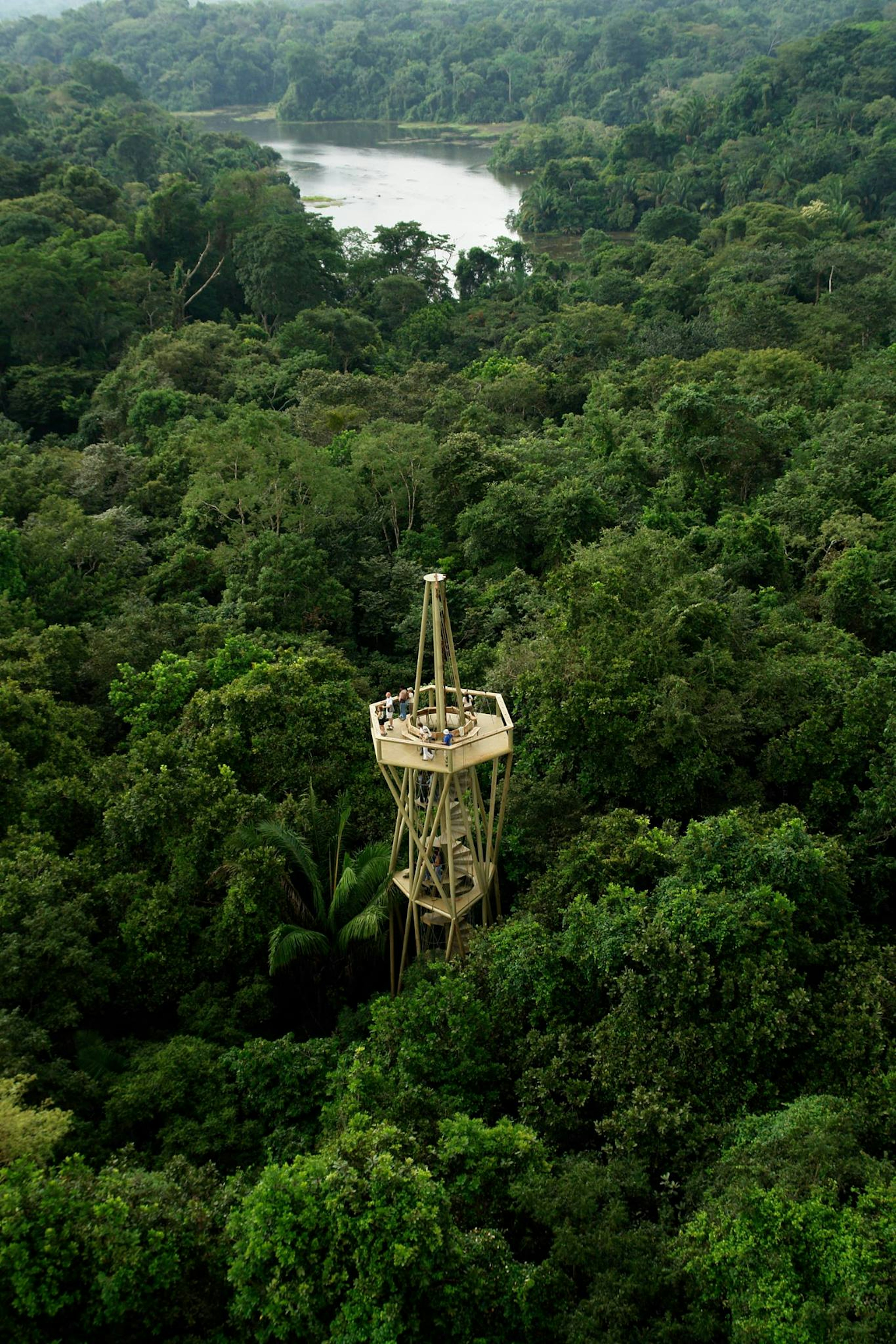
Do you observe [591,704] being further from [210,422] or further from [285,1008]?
[210,422]

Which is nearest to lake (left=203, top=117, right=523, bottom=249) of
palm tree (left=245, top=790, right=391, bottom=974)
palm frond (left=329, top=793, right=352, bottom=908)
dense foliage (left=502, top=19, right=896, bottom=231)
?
dense foliage (left=502, top=19, right=896, bottom=231)

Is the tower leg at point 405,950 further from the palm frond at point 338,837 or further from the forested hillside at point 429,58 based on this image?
the forested hillside at point 429,58

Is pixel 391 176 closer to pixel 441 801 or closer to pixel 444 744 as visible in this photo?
pixel 441 801

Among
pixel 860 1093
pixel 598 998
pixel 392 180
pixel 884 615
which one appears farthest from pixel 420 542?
pixel 392 180

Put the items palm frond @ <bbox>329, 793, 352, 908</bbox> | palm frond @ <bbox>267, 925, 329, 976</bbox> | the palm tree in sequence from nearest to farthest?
1. palm frond @ <bbox>267, 925, 329, 976</bbox>
2. the palm tree
3. palm frond @ <bbox>329, 793, 352, 908</bbox>

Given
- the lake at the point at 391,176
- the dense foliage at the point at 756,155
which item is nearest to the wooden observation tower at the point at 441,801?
the lake at the point at 391,176

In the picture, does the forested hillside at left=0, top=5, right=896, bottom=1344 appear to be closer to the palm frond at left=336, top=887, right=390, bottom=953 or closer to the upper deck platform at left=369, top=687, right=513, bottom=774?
the palm frond at left=336, top=887, right=390, bottom=953
